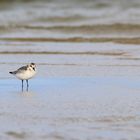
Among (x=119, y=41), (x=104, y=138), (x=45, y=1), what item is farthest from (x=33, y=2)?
(x=104, y=138)

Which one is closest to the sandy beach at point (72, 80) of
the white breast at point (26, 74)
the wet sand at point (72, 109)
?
the wet sand at point (72, 109)

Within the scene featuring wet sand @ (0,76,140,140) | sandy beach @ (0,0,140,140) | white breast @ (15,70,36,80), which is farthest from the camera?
white breast @ (15,70,36,80)

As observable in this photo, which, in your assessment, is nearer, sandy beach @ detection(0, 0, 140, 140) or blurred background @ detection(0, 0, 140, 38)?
sandy beach @ detection(0, 0, 140, 140)

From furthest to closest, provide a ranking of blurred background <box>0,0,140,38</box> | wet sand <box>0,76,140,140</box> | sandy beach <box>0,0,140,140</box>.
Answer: blurred background <box>0,0,140,38</box>, sandy beach <box>0,0,140,140</box>, wet sand <box>0,76,140,140</box>

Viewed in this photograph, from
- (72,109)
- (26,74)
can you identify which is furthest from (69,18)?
(72,109)

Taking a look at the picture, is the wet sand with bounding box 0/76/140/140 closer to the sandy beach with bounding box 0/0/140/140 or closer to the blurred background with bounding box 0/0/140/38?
the sandy beach with bounding box 0/0/140/140

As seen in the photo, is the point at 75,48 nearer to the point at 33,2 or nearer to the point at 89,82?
the point at 89,82

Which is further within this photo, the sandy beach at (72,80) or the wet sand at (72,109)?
the sandy beach at (72,80)

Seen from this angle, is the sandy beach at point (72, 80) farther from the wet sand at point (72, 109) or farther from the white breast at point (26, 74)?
the white breast at point (26, 74)

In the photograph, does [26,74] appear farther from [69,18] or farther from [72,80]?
[69,18]

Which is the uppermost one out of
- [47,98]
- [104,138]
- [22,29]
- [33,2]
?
[33,2]

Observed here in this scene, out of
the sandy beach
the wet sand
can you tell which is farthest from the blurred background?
the wet sand

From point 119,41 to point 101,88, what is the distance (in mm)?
8594

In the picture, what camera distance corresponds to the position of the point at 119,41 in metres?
20.7
